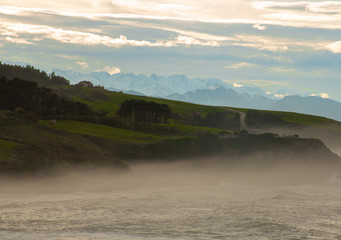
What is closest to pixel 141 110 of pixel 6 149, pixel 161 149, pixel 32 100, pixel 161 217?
pixel 32 100

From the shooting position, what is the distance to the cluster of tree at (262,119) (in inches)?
6783

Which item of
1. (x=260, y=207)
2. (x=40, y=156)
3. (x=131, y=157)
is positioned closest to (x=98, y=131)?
(x=131, y=157)

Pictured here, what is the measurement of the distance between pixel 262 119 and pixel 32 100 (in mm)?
93116

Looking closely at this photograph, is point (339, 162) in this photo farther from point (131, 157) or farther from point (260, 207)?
point (260, 207)

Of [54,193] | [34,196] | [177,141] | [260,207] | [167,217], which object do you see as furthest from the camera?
[177,141]

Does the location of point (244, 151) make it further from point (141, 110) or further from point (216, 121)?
point (216, 121)

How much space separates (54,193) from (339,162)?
64.5 metres

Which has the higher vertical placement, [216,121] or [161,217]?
[216,121]

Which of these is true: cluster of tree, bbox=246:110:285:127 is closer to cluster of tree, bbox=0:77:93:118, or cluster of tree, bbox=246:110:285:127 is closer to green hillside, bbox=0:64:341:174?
green hillside, bbox=0:64:341:174

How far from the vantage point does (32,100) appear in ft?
398

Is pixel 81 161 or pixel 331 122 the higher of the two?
pixel 331 122

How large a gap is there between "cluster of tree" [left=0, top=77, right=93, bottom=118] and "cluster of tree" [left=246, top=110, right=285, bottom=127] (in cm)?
7597

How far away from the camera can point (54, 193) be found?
46.1 meters

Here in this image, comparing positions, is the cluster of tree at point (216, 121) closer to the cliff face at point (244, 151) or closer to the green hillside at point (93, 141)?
the green hillside at point (93, 141)
